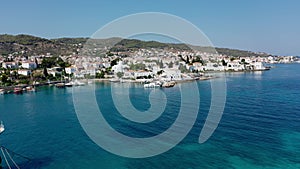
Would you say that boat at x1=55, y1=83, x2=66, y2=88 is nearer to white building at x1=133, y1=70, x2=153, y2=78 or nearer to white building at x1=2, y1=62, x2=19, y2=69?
white building at x1=133, y1=70, x2=153, y2=78

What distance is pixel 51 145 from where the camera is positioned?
837 centimetres

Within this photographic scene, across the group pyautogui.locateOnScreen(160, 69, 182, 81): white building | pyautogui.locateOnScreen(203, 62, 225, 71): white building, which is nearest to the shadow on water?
pyautogui.locateOnScreen(160, 69, 182, 81): white building

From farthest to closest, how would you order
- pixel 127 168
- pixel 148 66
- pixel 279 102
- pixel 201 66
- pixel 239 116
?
pixel 201 66 → pixel 148 66 → pixel 279 102 → pixel 239 116 → pixel 127 168

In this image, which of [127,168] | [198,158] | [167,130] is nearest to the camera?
[127,168]

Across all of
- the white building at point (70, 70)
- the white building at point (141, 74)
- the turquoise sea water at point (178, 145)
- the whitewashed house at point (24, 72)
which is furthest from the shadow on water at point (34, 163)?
the white building at point (70, 70)

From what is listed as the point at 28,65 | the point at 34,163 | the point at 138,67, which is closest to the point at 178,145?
the point at 34,163

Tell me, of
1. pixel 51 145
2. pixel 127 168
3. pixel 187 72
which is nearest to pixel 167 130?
pixel 127 168

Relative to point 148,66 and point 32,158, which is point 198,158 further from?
point 148,66

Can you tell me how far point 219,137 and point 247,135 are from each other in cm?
98

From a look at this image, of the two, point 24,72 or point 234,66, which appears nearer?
point 24,72

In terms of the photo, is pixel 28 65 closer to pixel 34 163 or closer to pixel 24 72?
pixel 24 72

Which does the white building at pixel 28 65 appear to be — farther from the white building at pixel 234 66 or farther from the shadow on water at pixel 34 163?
the white building at pixel 234 66

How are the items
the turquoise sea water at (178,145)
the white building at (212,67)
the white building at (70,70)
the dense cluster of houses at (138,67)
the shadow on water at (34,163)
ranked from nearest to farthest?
the shadow on water at (34,163) → the turquoise sea water at (178,145) → the dense cluster of houses at (138,67) → the white building at (70,70) → the white building at (212,67)

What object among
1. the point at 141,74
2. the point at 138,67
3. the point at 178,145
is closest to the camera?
the point at 178,145
